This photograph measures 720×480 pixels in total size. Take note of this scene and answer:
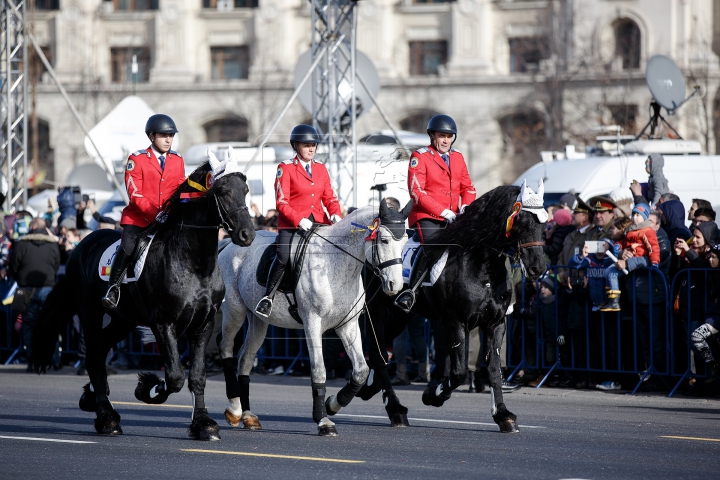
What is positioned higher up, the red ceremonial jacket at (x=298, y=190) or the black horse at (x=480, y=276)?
the red ceremonial jacket at (x=298, y=190)

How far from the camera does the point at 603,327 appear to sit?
14695 mm

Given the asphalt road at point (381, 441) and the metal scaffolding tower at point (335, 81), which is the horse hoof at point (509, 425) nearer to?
the asphalt road at point (381, 441)

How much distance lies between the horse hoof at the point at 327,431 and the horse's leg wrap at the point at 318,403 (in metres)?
0.11

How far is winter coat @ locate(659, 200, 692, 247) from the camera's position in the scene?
15305mm

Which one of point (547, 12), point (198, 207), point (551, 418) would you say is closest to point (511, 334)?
point (551, 418)

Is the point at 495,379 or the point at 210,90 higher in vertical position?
the point at 210,90

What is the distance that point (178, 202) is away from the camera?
1069cm

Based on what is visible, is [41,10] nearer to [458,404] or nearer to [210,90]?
[210,90]

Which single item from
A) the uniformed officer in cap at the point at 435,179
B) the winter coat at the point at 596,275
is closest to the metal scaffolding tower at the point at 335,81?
the winter coat at the point at 596,275

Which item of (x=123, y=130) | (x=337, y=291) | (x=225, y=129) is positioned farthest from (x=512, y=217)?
(x=225, y=129)

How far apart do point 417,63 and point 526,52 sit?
470 centimetres

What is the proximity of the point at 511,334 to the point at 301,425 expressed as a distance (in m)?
4.82

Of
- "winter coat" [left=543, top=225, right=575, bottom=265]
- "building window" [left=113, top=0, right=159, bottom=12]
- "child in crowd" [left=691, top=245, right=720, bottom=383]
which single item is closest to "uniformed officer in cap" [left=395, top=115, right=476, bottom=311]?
"child in crowd" [left=691, top=245, right=720, bottom=383]

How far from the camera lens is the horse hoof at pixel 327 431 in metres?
10.7
